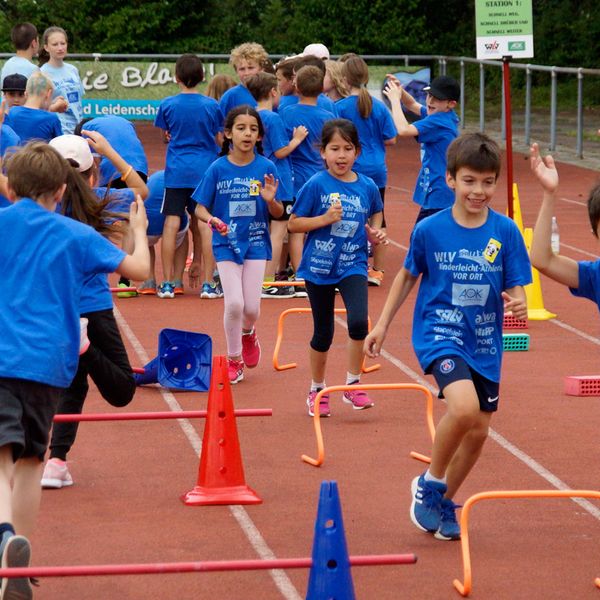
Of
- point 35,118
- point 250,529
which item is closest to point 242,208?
point 35,118

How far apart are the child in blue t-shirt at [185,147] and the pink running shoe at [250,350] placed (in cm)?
310

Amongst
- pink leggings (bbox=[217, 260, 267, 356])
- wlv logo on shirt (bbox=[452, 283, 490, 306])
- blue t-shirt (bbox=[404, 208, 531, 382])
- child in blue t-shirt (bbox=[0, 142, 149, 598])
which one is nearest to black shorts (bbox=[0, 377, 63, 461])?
child in blue t-shirt (bbox=[0, 142, 149, 598])

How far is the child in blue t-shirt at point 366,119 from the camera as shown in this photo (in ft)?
44.6

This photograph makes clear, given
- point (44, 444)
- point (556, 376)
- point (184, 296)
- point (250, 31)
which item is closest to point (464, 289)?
point (44, 444)

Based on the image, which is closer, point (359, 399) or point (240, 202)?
point (359, 399)

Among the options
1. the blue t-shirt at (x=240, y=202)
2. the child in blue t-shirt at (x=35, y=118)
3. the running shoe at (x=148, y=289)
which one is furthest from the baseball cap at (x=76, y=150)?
the running shoe at (x=148, y=289)

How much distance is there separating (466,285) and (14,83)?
712 cm

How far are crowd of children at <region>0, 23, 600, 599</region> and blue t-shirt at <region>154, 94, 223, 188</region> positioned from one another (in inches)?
0.6

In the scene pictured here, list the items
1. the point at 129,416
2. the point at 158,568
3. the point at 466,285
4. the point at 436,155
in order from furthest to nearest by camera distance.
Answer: the point at 436,155
the point at 129,416
the point at 466,285
the point at 158,568

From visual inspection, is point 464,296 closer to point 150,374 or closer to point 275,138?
point 150,374

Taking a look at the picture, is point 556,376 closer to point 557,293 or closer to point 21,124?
point 557,293

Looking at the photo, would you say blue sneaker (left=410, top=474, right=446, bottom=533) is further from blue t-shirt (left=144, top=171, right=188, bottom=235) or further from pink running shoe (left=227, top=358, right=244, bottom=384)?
blue t-shirt (left=144, top=171, right=188, bottom=235)

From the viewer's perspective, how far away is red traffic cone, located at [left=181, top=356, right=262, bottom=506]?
720cm

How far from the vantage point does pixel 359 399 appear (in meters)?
9.18
